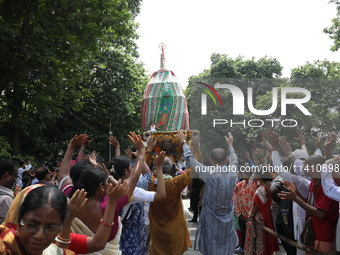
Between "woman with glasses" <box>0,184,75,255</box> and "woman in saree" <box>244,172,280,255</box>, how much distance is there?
505cm

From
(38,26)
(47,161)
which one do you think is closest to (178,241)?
(38,26)

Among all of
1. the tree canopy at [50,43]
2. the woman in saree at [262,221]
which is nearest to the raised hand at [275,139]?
the woman in saree at [262,221]

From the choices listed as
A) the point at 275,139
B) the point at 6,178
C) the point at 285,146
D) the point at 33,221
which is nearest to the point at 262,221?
the point at 285,146

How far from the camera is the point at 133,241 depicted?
484 centimetres

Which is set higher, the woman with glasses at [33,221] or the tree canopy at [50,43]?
the tree canopy at [50,43]

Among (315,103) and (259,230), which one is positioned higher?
(315,103)

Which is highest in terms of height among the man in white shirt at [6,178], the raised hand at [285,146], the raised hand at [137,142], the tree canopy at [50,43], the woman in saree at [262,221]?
the tree canopy at [50,43]

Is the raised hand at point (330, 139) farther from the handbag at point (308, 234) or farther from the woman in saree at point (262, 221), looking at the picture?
the woman in saree at point (262, 221)

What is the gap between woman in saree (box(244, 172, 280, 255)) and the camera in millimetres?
6727

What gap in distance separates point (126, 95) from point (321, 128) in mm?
11609

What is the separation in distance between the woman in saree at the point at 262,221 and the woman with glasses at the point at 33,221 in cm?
505

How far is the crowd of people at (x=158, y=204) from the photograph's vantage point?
2170 millimetres

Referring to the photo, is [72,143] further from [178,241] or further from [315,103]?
[315,103]

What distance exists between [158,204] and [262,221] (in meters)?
1.95
